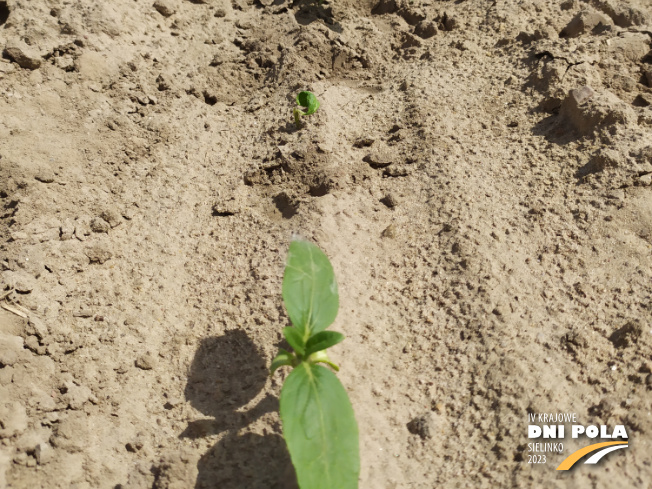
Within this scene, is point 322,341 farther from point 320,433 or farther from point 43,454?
point 43,454

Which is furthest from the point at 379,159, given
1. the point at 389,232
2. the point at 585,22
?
the point at 585,22

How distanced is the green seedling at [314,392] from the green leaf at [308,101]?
0.90 m

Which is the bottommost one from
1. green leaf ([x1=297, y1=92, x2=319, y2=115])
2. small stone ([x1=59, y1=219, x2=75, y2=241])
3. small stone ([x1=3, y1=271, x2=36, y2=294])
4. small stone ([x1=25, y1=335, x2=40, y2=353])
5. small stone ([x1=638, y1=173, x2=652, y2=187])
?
small stone ([x1=25, y1=335, x2=40, y2=353])

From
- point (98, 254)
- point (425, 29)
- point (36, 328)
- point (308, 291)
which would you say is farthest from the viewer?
point (425, 29)

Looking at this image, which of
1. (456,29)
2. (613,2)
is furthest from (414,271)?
(613,2)

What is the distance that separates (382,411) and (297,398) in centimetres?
35

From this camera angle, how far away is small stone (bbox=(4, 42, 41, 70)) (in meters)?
2.42

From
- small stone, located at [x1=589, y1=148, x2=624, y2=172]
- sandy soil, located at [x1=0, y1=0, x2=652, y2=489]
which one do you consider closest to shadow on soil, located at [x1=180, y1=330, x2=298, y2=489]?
sandy soil, located at [x1=0, y1=0, x2=652, y2=489]

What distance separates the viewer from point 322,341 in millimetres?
1451

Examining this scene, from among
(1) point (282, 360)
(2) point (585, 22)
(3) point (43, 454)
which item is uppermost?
(2) point (585, 22)

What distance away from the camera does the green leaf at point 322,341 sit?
4.69 feet

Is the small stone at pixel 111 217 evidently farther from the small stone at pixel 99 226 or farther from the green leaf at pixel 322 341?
the green leaf at pixel 322 341

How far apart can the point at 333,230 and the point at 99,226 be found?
0.89 meters

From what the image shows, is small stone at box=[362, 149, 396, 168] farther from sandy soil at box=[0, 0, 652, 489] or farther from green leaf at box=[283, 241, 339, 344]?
green leaf at box=[283, 241, 339, 344]
